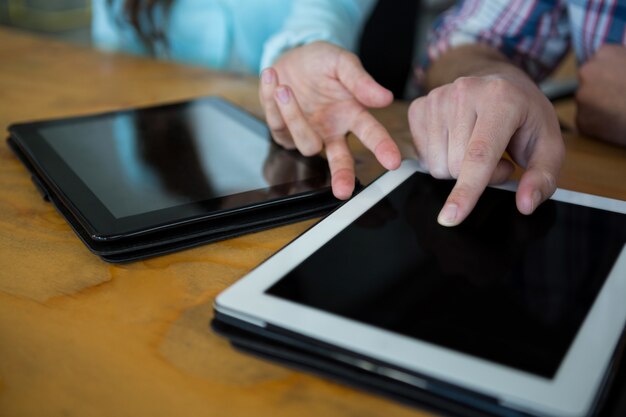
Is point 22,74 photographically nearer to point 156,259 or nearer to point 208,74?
point 208,74

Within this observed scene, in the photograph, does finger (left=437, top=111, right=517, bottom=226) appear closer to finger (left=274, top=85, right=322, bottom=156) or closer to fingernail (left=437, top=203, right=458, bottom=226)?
fingernail (left=437, top=203, right=458, bottom=226)

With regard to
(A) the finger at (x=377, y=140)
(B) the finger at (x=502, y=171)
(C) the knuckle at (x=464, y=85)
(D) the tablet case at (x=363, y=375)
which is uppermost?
(C) the knuckle at (x=464, y=85)

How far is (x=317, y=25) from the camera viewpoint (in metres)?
0.95

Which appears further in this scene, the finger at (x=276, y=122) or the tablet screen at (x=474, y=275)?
the finger at (x=276, y=122)

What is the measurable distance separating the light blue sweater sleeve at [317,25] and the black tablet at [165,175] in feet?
0.68

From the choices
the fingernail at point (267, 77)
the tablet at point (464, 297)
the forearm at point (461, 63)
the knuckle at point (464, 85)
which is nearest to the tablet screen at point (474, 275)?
the tablet at point (464, 297)

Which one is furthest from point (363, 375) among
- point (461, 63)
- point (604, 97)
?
point (461, 63)

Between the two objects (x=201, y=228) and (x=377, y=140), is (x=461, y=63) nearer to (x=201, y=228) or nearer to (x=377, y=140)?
(x=377, y=140)

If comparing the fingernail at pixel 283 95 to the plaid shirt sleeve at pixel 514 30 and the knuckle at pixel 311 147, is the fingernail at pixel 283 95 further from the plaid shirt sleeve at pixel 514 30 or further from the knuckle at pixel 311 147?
the plaid shirt sleeve at pixel 514 30

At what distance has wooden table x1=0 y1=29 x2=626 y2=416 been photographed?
0.35 m

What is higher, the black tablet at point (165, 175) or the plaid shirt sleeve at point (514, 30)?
the plaid shirt sleeve at point (514, 30)

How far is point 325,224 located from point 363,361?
0.50 ft

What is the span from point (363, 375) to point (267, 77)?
41 cm

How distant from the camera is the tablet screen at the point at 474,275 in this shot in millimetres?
351
